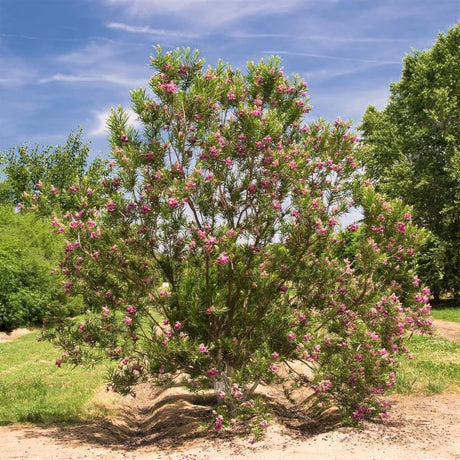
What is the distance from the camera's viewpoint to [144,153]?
30.9 feet

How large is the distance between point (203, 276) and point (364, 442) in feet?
12.2

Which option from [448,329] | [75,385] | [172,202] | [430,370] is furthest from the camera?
[448,329]

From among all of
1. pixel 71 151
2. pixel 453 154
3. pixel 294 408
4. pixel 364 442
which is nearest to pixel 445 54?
pixel 453 154

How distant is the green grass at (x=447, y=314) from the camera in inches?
1038

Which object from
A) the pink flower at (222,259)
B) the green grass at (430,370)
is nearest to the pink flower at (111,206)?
the pink flower at (222,259)

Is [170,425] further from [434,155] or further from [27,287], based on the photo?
[434,155]

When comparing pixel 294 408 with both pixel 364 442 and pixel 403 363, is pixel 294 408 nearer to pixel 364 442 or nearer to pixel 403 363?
pixel 364 442

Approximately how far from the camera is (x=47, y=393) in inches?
537

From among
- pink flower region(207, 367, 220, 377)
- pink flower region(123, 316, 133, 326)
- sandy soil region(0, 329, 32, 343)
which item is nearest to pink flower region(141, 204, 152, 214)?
pink flower region(123, 316, 133, 326)

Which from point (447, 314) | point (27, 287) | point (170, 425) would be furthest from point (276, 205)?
point (27, 287)

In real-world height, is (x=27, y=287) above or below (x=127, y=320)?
below

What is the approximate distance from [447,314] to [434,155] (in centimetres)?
1014

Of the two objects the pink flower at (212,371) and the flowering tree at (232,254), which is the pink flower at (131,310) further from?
the pink flower at (212,371)

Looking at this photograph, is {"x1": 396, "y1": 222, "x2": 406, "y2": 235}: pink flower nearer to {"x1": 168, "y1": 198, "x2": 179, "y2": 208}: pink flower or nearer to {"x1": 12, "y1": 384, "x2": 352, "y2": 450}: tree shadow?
{"x1": 12, "y1": 384, "x2": 352, "y2": 450}: tree shadow
